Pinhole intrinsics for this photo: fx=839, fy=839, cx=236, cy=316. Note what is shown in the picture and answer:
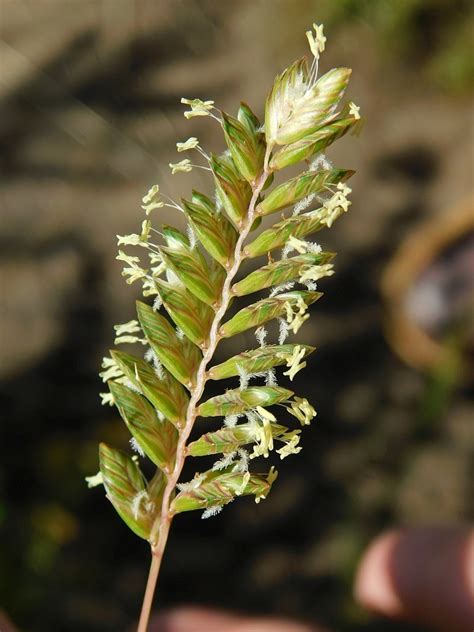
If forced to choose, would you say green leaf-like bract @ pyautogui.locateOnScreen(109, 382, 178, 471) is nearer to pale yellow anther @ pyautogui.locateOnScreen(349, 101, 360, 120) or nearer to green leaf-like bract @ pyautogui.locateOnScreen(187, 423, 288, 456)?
green leaf-like bract @ pyautogui.locateOnScreen(187, 423, 288, 456)

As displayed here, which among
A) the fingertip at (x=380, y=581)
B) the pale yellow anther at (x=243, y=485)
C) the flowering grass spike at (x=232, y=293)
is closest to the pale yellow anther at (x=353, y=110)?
the flowering grass spike at (x=232, y=293)

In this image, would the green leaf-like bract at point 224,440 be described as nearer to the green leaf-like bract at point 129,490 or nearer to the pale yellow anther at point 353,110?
the green leaf-like bract at point 129,490

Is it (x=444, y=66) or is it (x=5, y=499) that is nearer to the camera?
(x=5, y=499)

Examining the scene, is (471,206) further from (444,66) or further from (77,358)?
(77,358)

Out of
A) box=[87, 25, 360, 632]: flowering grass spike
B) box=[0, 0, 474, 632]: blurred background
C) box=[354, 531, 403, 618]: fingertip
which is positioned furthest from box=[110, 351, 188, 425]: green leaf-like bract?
box=[0, 0, 474, 632]: blurred background

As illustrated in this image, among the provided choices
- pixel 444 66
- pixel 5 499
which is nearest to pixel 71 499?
pixel 5 499

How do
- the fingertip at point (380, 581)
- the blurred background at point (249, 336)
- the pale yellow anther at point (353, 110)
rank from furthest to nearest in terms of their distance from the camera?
the blurred background at point (249, 336), the fingertip at point (380, 581), the pale yellow anther at point (353, 110)
